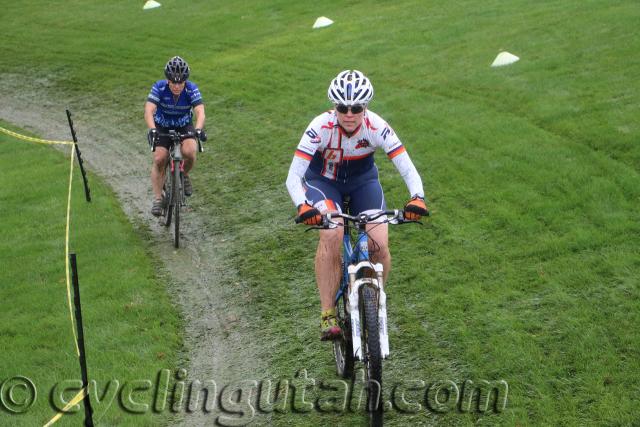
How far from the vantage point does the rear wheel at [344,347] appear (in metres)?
7.70

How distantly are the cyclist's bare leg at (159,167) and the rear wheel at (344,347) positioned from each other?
5530mm

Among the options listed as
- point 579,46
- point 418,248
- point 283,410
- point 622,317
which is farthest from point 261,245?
point 579,46

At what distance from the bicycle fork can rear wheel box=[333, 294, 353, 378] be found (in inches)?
20.1

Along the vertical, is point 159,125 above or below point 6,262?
above

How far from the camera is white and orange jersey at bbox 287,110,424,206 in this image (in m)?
7.84

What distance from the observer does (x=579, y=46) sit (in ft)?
62.5

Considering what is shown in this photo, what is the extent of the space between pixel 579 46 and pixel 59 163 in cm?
1191

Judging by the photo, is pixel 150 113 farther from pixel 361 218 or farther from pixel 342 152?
pixel 361 218

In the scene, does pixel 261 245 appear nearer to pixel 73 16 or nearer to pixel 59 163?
pixel 59 163

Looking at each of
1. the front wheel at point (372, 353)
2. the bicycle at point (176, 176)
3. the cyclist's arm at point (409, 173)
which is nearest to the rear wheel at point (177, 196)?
the bicycle at point (176, 176)

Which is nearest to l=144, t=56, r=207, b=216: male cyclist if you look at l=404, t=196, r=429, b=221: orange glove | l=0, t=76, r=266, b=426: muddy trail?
l=0, t=76, r=266, b=426: muddy trail

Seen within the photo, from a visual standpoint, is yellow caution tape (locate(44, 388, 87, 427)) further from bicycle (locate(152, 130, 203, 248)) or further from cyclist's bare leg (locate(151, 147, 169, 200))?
cyclist's bare leg (locate(151, 147, 169, 200))

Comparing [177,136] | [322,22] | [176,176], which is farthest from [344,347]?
[322,22]

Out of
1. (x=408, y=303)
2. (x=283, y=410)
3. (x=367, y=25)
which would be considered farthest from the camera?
(x=367, y=25)
